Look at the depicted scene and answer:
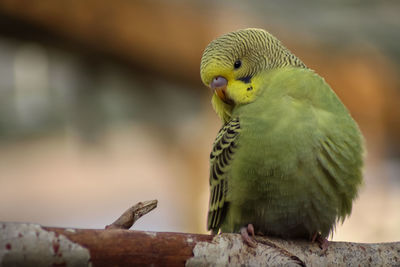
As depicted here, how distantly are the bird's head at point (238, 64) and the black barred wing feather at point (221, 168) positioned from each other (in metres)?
0.17

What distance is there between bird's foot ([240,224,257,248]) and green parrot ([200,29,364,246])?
1cm

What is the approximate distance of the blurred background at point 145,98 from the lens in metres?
8.21

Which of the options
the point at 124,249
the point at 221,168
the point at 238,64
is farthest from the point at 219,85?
the point at 124,249

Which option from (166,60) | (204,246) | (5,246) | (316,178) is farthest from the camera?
(166,60)

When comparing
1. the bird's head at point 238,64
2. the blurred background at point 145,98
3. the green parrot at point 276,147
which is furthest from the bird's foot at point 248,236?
the blurred background at point 145,98

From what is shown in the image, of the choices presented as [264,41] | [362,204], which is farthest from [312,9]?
[264,41]

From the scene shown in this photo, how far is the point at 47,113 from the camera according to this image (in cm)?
1028

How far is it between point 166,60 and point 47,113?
2.72 m

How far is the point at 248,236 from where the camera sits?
3.53 meters

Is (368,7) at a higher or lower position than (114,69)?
higher

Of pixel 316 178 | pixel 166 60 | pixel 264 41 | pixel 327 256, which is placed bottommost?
pixel 327 256

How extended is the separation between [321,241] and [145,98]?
6.48 m

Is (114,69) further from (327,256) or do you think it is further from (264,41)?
(327,256)

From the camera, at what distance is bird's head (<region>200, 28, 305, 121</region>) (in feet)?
13.0
